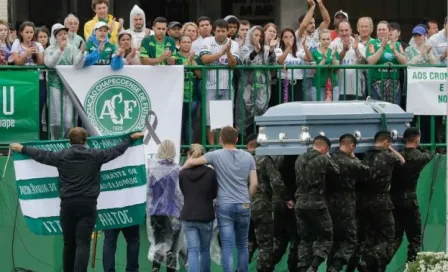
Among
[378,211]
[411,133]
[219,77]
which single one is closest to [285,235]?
[378,211]

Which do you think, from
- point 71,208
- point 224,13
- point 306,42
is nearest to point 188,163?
point 71,208

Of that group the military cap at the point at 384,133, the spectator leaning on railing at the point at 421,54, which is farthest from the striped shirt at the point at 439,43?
the military cap at the point at 384,133

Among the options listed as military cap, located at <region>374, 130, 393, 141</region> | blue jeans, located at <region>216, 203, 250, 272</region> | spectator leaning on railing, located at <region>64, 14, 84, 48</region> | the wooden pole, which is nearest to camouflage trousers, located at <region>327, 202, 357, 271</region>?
military cap, located at <region>374, 130, 393, 141</region>

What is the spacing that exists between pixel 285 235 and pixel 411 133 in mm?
1969

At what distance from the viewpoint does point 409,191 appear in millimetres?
19250

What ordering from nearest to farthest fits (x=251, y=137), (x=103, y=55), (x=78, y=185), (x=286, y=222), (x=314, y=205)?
1. (x=78, y=185)
2. (x=314, y=205)
3. (x=286, y=222)
4. (x=251, y=137)
5. (x=103, y=55)

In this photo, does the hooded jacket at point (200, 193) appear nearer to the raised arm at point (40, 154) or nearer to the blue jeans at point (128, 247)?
the blue jeans at point (128, 247)

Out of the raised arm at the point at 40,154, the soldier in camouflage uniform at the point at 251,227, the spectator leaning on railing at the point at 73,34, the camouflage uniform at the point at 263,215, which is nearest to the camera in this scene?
the raised arm at the point at 40,154

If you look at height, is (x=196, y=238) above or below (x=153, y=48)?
below

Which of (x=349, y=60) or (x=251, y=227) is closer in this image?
(x=251, y=227)

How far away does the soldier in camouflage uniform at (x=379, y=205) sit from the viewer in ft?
61.4

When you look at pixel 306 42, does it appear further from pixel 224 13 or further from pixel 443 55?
pixel 224 13

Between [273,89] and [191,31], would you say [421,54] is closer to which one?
[273,89]

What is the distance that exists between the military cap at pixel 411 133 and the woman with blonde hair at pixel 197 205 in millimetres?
2363
